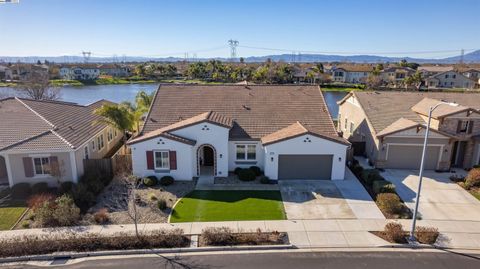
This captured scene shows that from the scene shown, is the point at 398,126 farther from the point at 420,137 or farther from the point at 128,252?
the point at 128,252

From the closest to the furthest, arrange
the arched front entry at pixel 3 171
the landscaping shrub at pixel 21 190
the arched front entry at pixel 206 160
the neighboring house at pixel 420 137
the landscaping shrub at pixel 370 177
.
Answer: the landscaping shrub at pixel 21 190 → the landscaping shrub at pixel 370 177 → the arched front entry at pixel 3 171 → the arched front entry at pixel 206 160 → the neighboring house at pixel 420 137

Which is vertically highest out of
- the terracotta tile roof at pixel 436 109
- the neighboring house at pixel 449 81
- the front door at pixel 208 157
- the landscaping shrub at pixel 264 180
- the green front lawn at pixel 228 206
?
the terracotta tile roof at pixel 436 109

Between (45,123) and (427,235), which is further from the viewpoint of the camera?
(45,123)

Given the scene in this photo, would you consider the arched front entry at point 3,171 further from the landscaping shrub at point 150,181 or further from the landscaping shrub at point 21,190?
the landscaping shrub at point 150,181

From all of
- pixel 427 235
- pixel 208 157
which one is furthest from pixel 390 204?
pixel 208 157

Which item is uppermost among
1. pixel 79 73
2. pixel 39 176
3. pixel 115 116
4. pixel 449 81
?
pixel 115 116

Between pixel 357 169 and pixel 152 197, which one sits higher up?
pixel 357 169

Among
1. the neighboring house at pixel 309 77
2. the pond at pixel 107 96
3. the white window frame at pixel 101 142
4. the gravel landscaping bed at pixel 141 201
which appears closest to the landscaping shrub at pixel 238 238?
the gravel landscaping bed at pixel 141 201
